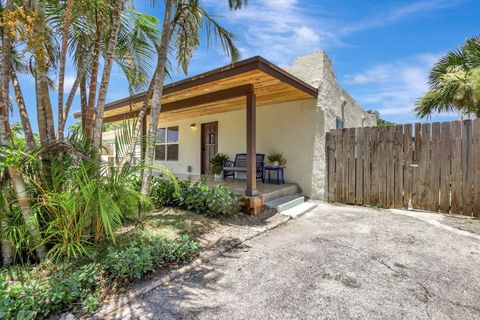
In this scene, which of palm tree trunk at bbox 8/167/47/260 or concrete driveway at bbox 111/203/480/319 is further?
palm tree trunk at bbox 8/167/47/260

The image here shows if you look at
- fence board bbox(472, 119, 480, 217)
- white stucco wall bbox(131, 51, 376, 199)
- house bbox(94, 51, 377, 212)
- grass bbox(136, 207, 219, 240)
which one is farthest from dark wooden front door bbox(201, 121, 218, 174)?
fence board bbox(472, 119, 480, 217)

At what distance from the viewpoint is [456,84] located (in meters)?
7.15

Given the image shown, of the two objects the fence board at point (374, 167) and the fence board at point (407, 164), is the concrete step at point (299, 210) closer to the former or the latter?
the fence board at point (374, 167)

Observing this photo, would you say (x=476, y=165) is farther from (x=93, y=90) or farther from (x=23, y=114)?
(x=23, y=114)

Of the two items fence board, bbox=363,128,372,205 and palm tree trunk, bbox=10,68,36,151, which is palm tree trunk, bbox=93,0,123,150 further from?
fence board, bbox=363,128,372,205

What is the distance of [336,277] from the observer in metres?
2.49

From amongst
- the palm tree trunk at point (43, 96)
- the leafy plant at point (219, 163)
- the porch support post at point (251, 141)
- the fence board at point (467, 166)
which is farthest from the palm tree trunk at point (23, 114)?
the fence board at point (467, 166)

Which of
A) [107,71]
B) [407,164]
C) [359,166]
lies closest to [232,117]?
[359,166]

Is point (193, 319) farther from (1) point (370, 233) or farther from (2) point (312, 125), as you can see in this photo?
(2) point (312, 125)

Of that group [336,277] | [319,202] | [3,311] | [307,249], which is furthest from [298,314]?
[319,202]

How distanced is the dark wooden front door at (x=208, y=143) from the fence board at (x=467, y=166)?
6557 millimetres

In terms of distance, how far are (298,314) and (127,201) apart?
7.19 ft

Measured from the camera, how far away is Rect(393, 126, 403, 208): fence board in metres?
5.16

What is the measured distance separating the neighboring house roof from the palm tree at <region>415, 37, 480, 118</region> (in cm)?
492
